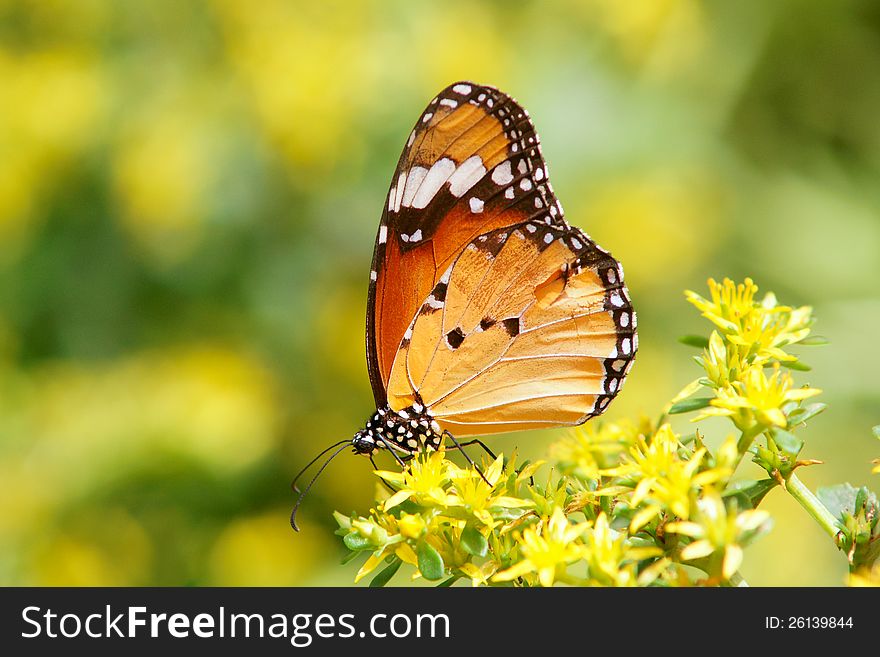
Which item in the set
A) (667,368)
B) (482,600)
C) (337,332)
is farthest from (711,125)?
(482,600)

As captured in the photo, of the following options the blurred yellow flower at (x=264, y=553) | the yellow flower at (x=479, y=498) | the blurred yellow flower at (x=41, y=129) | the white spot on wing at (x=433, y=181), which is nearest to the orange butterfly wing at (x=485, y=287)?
the white spot on wing at (x=433, y=181)

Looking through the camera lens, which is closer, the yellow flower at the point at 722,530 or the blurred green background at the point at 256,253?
the yellow flower at the point at 722,530

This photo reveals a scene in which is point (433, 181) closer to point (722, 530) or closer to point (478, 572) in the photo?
point (478, 572)

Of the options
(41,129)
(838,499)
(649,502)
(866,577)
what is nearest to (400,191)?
(649,502)

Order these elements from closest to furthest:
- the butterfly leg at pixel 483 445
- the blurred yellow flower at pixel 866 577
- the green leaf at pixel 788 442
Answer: the blurred yellow flower at pixel 866 577, the green leaf at pixel 788 442, the butterfly leg at pixel 483 445

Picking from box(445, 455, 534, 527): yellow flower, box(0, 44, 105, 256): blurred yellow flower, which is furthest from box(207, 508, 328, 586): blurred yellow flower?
box(445, 455, 534, 527): yellow flower

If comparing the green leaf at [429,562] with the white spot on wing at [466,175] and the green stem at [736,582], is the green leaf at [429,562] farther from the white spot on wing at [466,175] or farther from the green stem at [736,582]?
the white spot on wing at [466,175]

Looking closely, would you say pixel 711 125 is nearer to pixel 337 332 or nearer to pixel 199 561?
pixel 337 332
